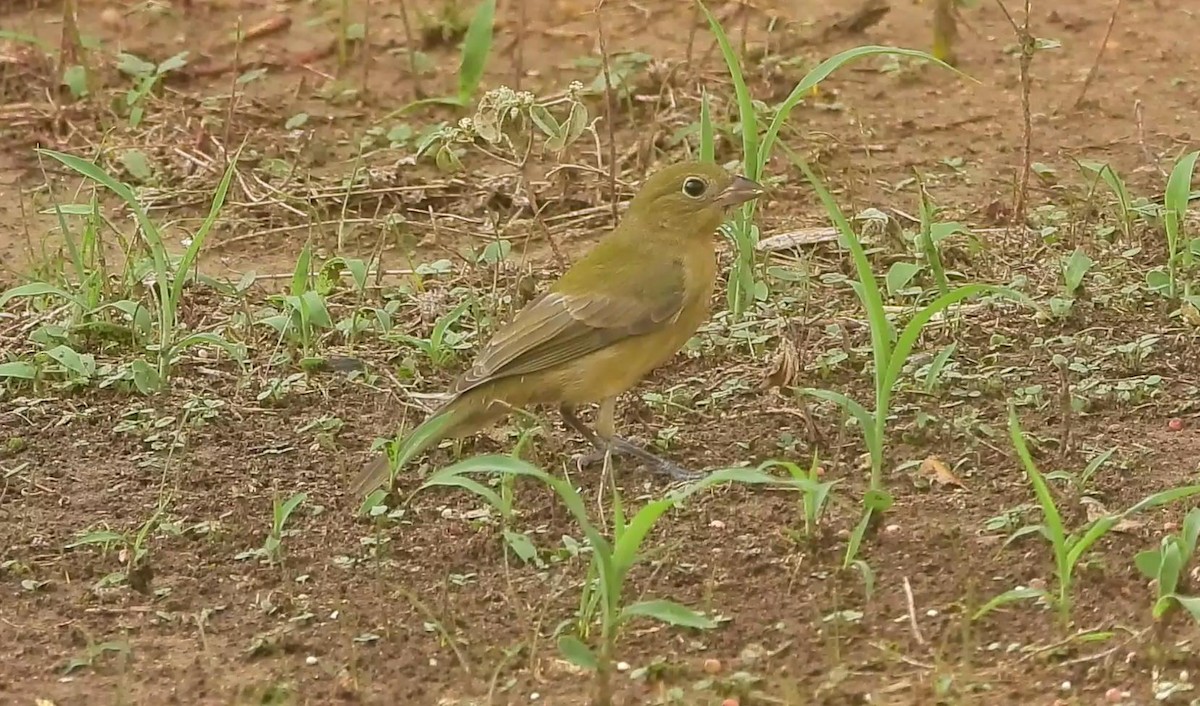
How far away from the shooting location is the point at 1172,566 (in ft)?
12.5

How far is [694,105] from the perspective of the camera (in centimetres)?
790

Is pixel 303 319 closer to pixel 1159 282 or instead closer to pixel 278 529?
pixel 278 529

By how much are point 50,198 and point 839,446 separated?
394 centimetres

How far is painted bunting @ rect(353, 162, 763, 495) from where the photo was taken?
17.1 feet

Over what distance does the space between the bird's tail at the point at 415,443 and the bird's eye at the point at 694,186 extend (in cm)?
105

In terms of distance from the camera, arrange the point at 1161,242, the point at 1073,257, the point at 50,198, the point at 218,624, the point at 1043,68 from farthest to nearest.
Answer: the point at 1043,68, the point at 50,198, the point at 1161,242, the point at 1073,257, the point at 218,624

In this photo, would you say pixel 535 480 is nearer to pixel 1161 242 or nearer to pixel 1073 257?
pixel 1073 257

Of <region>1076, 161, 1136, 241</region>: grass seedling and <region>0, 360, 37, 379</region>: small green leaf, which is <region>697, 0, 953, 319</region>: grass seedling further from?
<region>0, 360, 37, 379</region>: small green leaf

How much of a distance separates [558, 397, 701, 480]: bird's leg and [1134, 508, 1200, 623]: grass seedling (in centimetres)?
142

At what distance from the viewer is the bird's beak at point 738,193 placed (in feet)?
18.3

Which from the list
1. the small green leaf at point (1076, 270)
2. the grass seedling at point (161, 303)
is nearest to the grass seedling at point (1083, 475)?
the small green leaf at point (1076, 270)

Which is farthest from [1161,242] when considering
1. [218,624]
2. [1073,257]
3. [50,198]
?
[50,198]

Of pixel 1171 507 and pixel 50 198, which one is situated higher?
pixel 1171 507

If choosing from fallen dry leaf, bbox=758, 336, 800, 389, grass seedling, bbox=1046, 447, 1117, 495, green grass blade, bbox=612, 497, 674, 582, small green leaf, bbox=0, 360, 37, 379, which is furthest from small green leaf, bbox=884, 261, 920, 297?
small green leaf, bbox=0, 360, 37, 379
